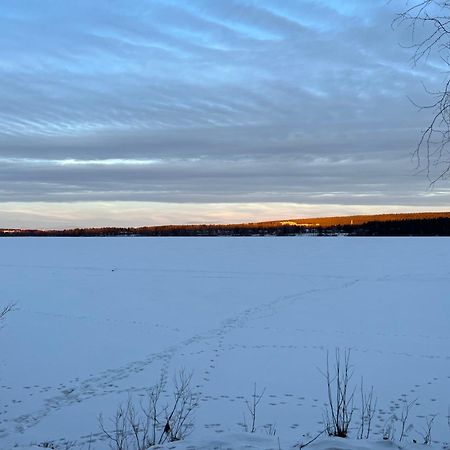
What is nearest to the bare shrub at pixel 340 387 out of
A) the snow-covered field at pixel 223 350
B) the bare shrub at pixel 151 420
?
the snow-covered field at pixel 223 350

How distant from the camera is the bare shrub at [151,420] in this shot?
5.21 metres

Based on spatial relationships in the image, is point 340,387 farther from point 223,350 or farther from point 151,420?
point 223,350

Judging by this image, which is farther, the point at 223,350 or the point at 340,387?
the point at 223,350

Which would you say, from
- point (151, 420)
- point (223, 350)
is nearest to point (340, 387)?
point (151, 420)

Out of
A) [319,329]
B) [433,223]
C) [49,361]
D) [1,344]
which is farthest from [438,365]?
[433,223]

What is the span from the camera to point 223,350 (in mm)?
9266

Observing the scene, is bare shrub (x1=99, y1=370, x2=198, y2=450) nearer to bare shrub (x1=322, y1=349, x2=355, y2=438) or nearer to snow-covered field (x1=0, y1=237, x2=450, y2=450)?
snow-covered field (x1=0, y1=237, x2=450, y2=450)

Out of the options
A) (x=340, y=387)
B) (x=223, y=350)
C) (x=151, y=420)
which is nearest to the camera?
(x=151, y=420)

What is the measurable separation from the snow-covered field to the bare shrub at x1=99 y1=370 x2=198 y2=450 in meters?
0.14

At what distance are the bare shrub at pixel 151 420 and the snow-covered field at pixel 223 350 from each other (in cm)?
14

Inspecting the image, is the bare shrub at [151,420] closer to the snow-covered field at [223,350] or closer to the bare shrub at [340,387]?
the snow-covered field at [223,350]

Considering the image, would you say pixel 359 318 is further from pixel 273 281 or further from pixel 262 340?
pixel 273 281

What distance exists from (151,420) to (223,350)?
3.26m

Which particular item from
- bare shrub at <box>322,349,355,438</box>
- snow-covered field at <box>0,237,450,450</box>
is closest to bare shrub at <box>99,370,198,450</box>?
snow-covered field at <box>0,237,450,450</box>
